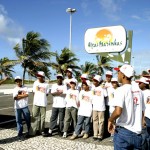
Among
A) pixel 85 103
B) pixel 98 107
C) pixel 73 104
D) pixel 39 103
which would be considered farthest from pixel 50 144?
pixel 98 107

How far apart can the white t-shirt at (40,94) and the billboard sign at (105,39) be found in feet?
8.86

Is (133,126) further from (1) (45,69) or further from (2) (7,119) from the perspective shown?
(1) (45,69)

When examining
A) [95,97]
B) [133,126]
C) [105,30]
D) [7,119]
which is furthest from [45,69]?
[133,126]

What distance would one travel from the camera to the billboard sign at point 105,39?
9.58m

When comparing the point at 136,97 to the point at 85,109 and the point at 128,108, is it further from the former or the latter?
the point at 85,109

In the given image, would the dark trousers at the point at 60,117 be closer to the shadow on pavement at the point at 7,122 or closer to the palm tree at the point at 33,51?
the shadow on pavement at the point at 7,122

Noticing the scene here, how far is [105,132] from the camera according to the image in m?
9.09

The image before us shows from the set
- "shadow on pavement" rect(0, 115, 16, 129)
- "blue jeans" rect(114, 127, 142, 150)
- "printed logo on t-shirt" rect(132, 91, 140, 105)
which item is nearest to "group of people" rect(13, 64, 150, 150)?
"shadow on pavement" rect(0, 115, 16, 129)

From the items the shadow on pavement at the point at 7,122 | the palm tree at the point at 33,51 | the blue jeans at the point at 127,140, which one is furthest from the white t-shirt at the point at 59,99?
the palm tree at the point at 33,51

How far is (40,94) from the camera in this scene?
28.0 feet

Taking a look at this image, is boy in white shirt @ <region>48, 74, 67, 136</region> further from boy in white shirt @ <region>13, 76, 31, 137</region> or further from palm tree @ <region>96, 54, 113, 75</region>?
palm tree @ <region>96, 54, 113, 75</region>

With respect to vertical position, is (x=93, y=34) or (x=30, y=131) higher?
(x=93, y=34)

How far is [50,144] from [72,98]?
1583 mm

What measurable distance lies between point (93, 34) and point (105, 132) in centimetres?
355
